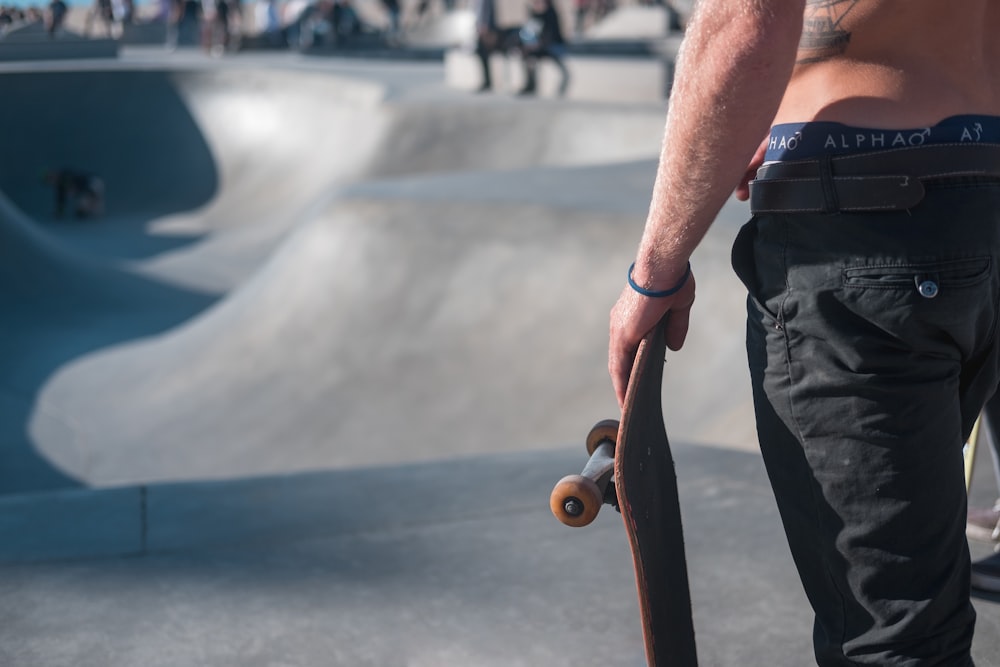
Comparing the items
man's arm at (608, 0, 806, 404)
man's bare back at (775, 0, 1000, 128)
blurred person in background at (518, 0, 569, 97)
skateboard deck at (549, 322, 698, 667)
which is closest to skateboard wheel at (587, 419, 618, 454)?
skateboard deck at (549, 322, 698, 667)

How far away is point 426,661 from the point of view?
235cm

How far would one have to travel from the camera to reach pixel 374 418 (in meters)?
6.00

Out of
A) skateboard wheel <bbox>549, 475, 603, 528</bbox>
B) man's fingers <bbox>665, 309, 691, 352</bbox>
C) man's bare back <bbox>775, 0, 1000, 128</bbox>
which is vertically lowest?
skateboard wheel <bbox>549, 475, 603, 528</bbox>

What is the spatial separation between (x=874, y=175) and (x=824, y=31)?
255mm

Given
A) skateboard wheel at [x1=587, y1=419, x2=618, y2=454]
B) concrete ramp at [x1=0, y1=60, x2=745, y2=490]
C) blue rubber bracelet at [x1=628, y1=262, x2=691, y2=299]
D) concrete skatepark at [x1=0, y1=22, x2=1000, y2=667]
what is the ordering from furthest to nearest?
concrete ramp at [x1=0, y1=60, x2=745, y2=490]
concrete skatepark at [x1=0, y1=22, x2=1000, y2=667]
skateboard wheel at [x1=587, y1=419, x2=618, y2=454]
blue rubber bracelet at [x1=628, y1=262, x2=691, y2=299]

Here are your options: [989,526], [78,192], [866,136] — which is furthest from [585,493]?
[78,192]

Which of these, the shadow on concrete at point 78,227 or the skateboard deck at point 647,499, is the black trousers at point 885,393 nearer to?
the skateboard deck at point 647,499

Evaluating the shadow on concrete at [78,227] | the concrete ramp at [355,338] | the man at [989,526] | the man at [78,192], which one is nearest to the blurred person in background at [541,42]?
the concrete ramp at [355,338]

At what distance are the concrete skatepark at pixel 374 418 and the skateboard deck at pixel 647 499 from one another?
62 centimetres

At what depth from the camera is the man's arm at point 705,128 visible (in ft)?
4.70

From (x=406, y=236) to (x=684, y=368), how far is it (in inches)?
90.5

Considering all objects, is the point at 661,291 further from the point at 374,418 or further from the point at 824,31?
the point at 374,418

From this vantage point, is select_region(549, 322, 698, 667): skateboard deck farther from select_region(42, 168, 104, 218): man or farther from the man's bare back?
select_region(42, 168, 104, 218): man

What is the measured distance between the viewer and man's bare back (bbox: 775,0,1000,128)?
1.54m
